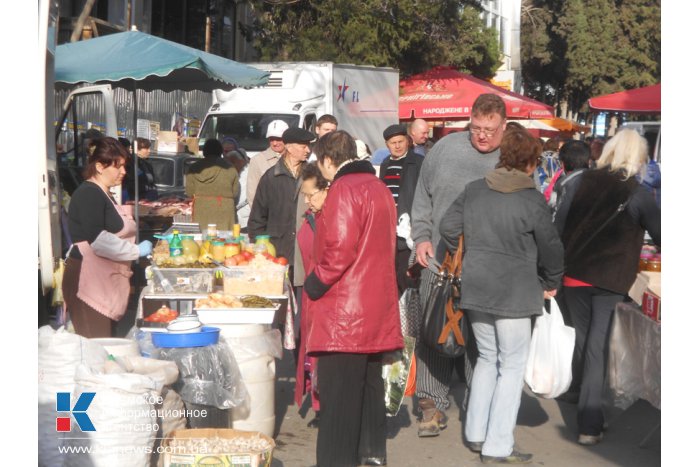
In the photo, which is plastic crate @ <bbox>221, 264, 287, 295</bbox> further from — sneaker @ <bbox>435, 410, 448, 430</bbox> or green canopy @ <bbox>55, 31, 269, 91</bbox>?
green canopy @ <bbox>55, 31, 269, 91</bbox>

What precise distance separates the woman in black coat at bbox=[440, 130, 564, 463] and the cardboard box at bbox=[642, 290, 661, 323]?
0.66 metres

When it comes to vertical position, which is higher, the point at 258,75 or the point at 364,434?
the point at 258,75

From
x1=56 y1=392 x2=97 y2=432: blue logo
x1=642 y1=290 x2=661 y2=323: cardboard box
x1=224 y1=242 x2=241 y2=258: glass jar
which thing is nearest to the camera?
x1=56 y1=392 x2=97 y2=432: blue logo

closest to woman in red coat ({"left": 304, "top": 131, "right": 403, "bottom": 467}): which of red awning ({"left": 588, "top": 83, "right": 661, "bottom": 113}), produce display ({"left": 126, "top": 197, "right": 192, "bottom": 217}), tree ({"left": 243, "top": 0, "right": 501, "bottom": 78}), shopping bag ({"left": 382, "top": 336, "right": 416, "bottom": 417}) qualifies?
shopping bag ({"left": 382, "top": 336, "right": 416, "bottom": 417})

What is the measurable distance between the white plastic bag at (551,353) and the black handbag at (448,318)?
47 centimetres

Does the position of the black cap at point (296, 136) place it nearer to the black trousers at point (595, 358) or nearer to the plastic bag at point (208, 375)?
the black trousers at point (595, 358)

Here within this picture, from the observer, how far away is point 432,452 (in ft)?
21.9

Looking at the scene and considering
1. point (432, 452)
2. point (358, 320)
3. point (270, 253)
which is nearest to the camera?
point (358, 320)

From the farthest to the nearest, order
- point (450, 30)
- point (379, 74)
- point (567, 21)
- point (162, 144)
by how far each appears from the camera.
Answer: point (567, 21) → point (450, 30) → point (379, 74) → point (162, 144)

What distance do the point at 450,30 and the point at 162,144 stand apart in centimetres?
908

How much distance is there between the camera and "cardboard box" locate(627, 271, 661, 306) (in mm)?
6473

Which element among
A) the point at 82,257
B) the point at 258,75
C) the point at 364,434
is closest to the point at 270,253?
the point at 82,257

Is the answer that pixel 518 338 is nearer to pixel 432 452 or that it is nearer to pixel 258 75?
pixel 432 452

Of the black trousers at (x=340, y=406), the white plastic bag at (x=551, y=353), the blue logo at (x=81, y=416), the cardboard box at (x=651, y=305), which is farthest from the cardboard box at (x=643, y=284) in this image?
the blue logo at (x=81, y=416)
